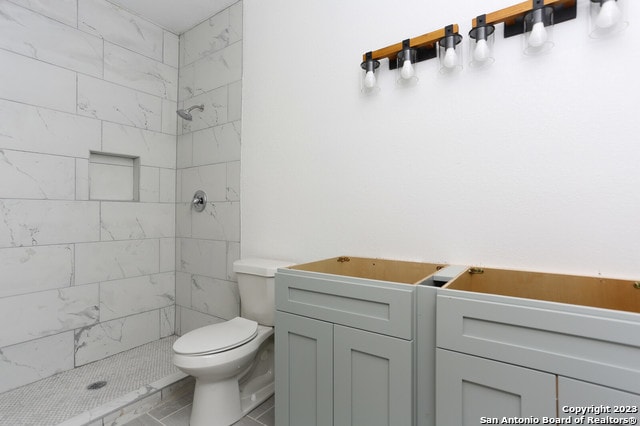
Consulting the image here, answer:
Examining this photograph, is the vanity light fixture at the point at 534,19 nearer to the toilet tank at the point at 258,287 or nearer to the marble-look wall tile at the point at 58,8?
the toilet tank at the point at 258,287

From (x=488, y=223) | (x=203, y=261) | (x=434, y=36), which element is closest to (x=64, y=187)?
(x=203, y=261)

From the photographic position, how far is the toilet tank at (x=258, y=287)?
6.08 feet

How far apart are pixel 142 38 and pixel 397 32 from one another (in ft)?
→ 6.72

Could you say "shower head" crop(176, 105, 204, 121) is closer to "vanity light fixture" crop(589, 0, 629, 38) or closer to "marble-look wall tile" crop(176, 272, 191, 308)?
"marble-look wall tile" crop(176, 272, 191, 308)

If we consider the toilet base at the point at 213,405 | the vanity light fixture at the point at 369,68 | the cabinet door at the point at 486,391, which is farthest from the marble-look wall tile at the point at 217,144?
the cabinet door at the point at 486,391

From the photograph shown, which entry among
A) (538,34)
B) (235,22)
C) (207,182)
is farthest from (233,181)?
(538,34)

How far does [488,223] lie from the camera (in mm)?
1367

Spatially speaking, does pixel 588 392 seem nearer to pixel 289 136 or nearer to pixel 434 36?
pixel 434 36

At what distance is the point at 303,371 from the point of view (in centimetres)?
133

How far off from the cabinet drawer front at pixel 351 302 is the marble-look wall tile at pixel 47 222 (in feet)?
5.31

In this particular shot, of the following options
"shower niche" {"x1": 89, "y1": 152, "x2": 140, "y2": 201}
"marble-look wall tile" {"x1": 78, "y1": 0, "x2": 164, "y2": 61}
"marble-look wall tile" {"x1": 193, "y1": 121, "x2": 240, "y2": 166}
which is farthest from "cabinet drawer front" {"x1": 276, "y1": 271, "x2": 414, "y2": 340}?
"marble-look wall tile" {"x1": 78, "y1": 0, "x2": 164, "y2": 61}

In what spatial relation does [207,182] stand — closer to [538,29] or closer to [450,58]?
[450,58]

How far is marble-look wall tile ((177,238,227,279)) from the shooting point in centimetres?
237

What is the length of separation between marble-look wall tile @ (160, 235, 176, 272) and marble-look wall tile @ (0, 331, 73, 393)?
741 mm
